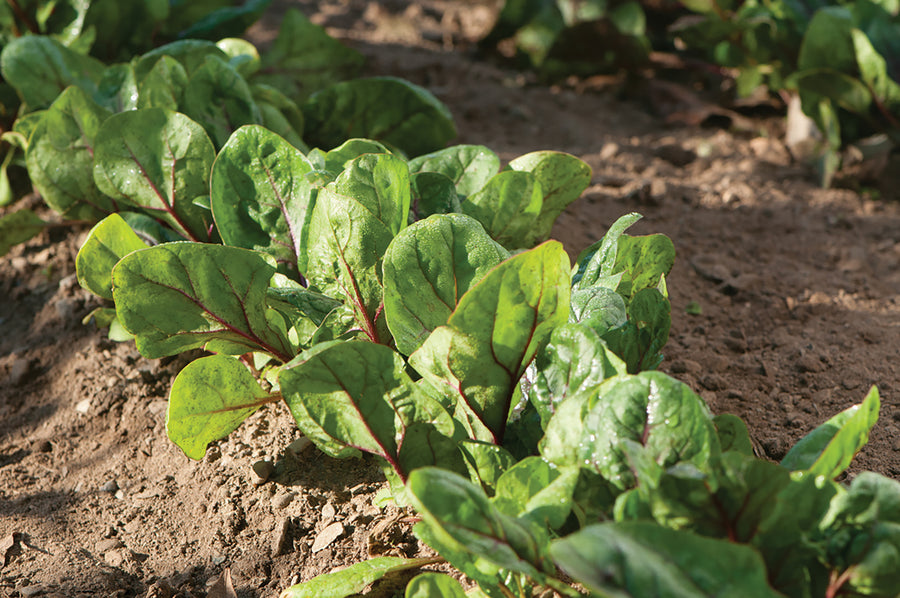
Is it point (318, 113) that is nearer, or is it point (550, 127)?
point (318, 113)

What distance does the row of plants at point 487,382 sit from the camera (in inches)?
37.1

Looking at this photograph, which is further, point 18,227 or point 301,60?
point 301,60

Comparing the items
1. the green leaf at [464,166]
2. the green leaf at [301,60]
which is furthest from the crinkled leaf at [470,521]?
the green leaf at [301,60]

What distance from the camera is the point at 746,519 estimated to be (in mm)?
962

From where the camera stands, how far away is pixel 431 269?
4.16 feet

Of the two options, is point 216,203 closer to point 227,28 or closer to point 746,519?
point 746,519

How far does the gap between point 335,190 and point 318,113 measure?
906 millimetres

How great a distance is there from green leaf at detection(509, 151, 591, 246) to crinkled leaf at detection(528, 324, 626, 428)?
1.67ft

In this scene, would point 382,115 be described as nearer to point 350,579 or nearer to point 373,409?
point 373,409

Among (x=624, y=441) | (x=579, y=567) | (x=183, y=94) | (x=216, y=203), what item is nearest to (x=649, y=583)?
(x=579, y=567)

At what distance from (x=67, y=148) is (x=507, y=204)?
3.67 feet

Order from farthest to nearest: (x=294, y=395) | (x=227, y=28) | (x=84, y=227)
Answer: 1. (x=227, y=28)
2. (x=84, y=227)
3. (x=294, y=395)

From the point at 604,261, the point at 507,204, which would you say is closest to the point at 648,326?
the point at 604,261

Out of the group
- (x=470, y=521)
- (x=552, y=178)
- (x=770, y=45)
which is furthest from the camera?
(x=770, y=45)
